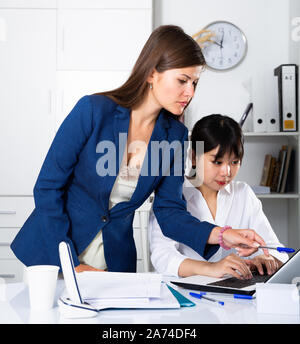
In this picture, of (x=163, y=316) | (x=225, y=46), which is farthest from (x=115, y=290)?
(x=225, y=46)

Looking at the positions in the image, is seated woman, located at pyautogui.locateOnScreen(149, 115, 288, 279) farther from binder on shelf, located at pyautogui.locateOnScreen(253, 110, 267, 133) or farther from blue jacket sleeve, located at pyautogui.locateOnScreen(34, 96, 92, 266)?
binder on shelf, located at pyautogui.locateOnScreen(253, 110, 267, 133)

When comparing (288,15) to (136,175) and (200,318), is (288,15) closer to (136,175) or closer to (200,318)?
(136,175)

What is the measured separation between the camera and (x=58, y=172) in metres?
1.42

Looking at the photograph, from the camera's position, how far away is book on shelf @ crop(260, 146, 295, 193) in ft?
10.5

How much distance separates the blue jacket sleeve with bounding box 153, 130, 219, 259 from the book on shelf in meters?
1.75

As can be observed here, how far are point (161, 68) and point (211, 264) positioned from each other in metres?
0.60

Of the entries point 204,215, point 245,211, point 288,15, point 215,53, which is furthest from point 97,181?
point 288,15

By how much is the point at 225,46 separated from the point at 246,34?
0.17 metres

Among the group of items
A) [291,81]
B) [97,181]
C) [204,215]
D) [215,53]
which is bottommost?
[204,215]

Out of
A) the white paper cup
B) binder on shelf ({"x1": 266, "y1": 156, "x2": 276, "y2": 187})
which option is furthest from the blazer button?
binder on shelf ({"x1": 266, "y1": 156, "x2": 276, "y2": 187})

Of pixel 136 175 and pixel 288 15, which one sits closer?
pixel 136 175

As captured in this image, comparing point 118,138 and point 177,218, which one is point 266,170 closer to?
point 177,218

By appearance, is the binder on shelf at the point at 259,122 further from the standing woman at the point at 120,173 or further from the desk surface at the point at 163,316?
the desk surface at the point at 163,316

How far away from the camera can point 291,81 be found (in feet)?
10.2
